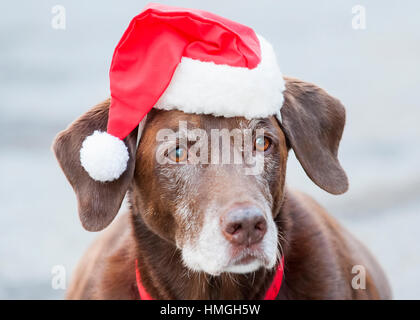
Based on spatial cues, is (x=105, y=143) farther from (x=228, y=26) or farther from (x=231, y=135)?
(x=228, y=26)

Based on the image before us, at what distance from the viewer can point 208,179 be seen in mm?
2982

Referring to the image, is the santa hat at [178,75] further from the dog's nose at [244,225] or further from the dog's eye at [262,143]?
the dog's nose at [244,225]

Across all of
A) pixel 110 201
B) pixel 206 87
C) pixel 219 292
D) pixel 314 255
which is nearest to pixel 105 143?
pixel 110 201

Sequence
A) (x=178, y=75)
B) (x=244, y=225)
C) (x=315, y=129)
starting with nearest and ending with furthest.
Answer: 1. (x=244, y=225)
2. (x=178, y=75)
3. (x=315, y=129)

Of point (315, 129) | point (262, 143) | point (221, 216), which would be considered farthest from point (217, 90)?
point (315, 129)

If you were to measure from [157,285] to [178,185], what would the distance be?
618 mm

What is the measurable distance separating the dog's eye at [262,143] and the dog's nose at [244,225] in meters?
0.40

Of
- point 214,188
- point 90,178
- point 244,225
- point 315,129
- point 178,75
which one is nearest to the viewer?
point 244,225

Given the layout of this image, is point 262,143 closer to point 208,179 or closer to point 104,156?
point 208,179

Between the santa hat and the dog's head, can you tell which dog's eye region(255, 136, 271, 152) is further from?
the santa hat

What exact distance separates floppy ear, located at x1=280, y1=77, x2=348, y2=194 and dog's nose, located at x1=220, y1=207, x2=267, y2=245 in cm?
62

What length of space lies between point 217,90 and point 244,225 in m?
0.60

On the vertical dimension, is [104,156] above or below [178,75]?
below

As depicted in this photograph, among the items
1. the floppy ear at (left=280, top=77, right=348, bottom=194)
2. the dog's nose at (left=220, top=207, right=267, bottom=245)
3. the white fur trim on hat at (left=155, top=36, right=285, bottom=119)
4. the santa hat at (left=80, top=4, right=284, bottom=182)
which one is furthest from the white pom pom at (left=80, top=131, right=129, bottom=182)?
the floppy ear at (left=280, top=77, right=348, bottom=194)
